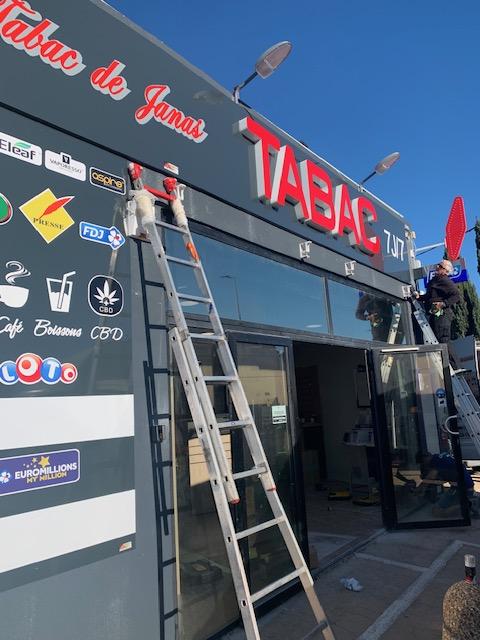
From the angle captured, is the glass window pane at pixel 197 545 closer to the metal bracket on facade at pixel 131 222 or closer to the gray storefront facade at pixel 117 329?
the gray storefront facade at pixel 117 329

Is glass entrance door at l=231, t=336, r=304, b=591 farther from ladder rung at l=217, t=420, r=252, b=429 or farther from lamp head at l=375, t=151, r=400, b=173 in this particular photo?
lamp head at l=375, t=151, r=400, b=173

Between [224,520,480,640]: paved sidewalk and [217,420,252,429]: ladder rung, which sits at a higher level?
[217,420,252,429]: ladder rung

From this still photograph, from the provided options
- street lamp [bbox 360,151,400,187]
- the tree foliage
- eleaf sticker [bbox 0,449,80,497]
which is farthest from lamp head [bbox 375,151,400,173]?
the tree foliage

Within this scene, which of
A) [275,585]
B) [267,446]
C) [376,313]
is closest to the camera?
Answer: [275,585]

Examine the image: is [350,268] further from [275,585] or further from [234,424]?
[275,585]

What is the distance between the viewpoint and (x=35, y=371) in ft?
9.09

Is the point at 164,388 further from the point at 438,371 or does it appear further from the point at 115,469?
the point at 438,371

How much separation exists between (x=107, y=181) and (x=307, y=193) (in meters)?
2.78

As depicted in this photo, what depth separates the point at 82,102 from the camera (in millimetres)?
3291

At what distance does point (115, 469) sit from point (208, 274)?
5.96 feet

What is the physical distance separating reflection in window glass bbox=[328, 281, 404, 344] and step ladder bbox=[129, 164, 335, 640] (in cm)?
274

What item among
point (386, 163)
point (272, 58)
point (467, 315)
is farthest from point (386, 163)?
point (467, 315)

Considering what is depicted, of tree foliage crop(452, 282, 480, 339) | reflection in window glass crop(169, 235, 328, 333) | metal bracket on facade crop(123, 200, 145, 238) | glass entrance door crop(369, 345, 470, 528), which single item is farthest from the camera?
tree foliage crop(452, 282, 480, 339)

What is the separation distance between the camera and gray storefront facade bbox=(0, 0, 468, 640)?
8.98 ft
